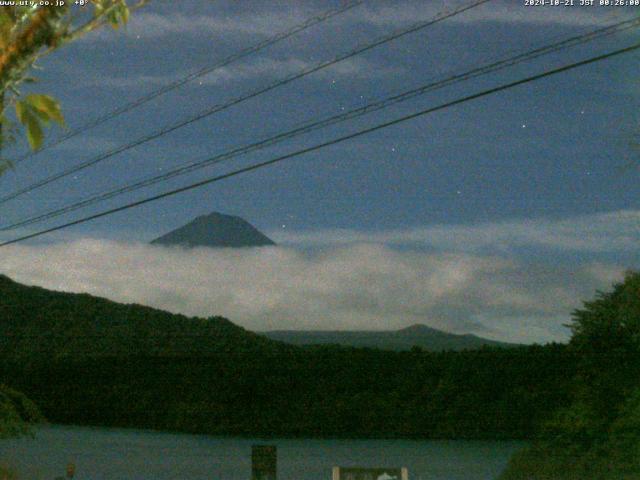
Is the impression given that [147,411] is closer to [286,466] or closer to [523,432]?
[286,466]

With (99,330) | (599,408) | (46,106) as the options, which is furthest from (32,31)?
(99,330)

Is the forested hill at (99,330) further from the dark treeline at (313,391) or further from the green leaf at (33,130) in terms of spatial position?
the green leaf at (33,130)

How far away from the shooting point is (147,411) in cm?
1850

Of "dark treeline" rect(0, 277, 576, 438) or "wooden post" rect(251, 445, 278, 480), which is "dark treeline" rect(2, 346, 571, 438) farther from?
"wooden post" rect(251, 445, 278, 480)

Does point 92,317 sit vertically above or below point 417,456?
above

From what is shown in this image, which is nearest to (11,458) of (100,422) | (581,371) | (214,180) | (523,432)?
(100,422)

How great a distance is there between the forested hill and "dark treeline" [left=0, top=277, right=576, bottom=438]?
3 cm

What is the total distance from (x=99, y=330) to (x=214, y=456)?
227 inches

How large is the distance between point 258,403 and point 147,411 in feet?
9.03

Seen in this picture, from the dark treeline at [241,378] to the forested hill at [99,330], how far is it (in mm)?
32

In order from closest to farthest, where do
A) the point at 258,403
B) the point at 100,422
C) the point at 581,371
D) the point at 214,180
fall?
the point at 214,180, the point at 581,371, the point at 258,403, the point at 100,422

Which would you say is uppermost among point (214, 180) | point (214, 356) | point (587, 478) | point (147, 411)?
point (214, 180)

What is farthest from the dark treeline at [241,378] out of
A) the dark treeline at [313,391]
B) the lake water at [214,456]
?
the lake water at [214,456]

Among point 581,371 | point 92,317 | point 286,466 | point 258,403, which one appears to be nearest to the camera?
point 581,371
